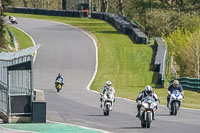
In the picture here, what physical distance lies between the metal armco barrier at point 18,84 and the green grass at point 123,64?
37.8 ft

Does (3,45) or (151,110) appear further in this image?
(3,45)

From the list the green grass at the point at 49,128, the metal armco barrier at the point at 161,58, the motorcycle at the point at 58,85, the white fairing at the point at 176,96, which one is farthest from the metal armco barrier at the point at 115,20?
the green grass at the point at 49,128

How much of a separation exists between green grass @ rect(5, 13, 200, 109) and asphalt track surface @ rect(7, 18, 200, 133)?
1072 mm

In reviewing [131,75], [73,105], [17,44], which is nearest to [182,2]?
[17,44]

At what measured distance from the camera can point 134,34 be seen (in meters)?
61.3

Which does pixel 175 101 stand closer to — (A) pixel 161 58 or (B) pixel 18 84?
(B) pixel 18 84

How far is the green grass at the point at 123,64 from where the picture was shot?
3806 centimetres

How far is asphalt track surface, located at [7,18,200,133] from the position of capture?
21656 millimetres

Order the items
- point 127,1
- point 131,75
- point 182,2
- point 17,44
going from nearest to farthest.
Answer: point 131,75, point 17,44, point 182,2, point 127,1

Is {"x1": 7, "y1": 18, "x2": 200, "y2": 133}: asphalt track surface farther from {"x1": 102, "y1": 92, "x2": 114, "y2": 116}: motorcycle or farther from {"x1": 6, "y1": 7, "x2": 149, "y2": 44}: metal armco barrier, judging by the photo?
{"x1": 6, "y1": 7, "x2": 149, "y2": 44}: metal armco barrier

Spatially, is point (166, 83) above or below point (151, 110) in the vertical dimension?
below

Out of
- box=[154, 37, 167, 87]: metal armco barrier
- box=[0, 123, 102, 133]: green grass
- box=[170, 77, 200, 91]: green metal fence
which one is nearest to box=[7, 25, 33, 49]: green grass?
box=[154, 37, 167, 87]: metal armco barrier

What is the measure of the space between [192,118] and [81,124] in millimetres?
5176

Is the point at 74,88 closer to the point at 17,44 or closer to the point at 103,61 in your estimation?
the point at 103,61
